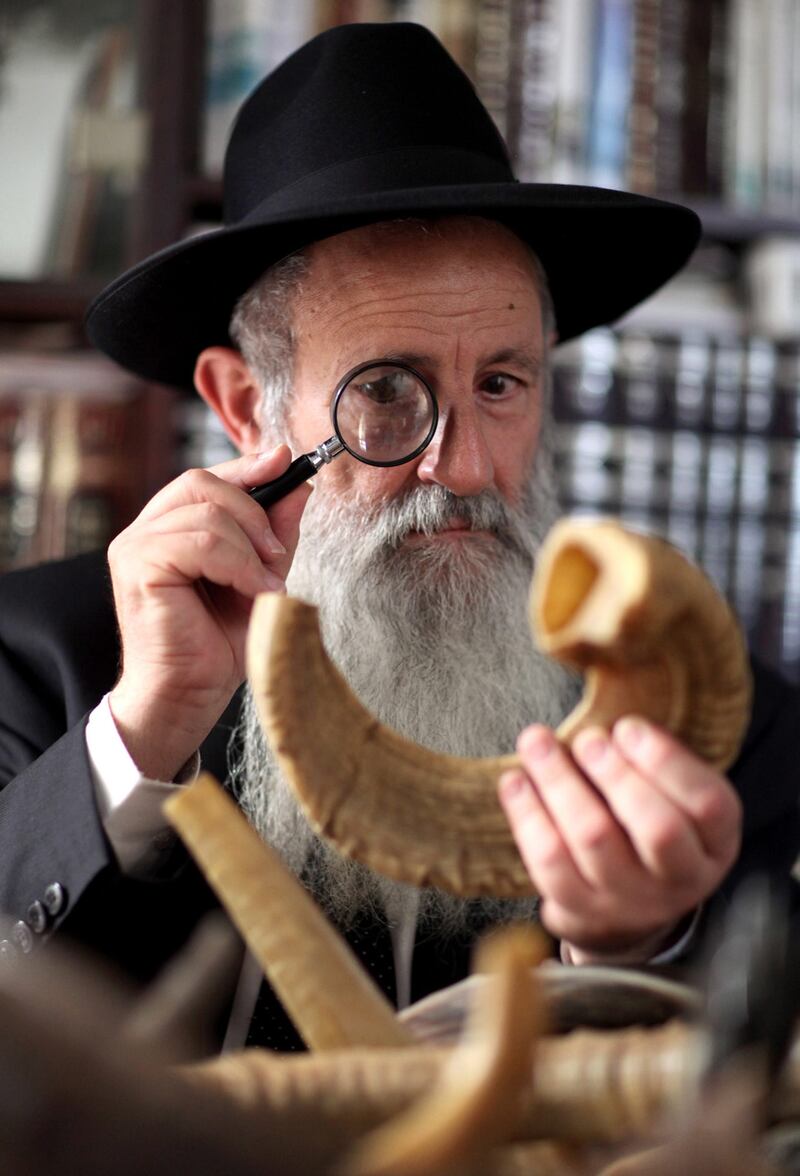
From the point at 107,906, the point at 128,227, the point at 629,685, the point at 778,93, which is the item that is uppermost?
the point at 778,93

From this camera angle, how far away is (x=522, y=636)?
5.24ft

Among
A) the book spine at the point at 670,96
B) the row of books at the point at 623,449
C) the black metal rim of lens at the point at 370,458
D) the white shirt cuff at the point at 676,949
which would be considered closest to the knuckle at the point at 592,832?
the white shirt cuff at the point at 676,949

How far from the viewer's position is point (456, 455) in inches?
57.0

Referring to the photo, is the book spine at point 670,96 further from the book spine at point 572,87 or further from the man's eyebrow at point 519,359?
the man's eyebrow at point 519,359

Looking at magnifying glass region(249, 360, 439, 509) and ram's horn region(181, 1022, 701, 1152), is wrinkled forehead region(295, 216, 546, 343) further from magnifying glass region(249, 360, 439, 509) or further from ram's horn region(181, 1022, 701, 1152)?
ram's horn region(181, 1022, 701, 1152)

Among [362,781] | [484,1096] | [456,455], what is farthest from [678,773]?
[456,455]

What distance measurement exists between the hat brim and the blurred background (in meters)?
0.41

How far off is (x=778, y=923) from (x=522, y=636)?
1106 millimetres

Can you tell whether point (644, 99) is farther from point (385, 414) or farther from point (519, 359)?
point (385, 414)

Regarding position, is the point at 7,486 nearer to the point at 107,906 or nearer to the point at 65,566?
the point at 65,566

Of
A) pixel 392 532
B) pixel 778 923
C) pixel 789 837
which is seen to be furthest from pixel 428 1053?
pixel 789 837

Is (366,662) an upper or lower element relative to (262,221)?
lower

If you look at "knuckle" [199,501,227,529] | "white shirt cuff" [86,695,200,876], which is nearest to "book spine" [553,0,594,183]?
"knuckle" [199,501,227,529]

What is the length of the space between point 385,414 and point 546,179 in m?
1.08
